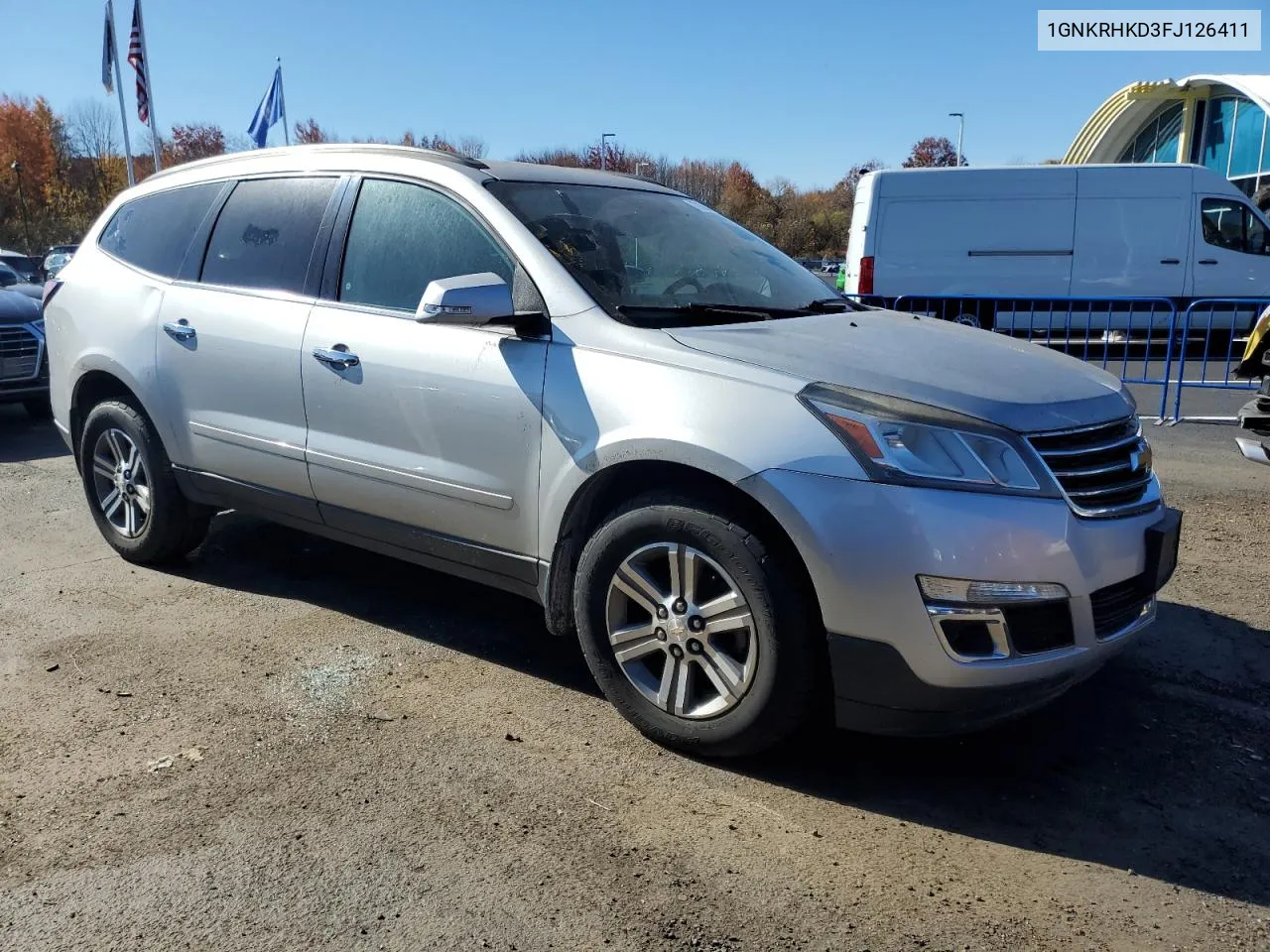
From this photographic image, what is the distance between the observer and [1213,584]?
472 centimetres

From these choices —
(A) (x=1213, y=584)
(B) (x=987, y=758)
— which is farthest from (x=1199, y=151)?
(B) (x=987, y=758)

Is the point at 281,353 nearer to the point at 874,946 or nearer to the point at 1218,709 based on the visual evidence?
the point at 874,946

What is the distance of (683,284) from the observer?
3.72m

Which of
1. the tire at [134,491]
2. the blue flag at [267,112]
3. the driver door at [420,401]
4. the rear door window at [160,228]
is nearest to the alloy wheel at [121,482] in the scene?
the tire at [134,491]

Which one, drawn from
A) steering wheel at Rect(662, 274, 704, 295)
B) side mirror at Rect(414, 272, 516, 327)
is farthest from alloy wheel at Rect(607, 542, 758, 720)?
steering wheel at Rect(662, 274, 704, 295)

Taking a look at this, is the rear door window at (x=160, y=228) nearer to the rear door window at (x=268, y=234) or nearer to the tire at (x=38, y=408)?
the rear door window at (x=268, y=234)

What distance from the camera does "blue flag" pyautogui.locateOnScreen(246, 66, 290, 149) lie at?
2672cm

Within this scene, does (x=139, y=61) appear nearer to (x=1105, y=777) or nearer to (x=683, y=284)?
(x=683, y=284)

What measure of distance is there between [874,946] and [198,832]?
1792 millimetres

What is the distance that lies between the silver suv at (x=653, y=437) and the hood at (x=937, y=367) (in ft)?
0.05

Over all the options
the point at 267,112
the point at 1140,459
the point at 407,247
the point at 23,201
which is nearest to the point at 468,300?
the point at 407,247

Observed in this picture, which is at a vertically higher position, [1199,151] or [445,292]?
[1199,151]

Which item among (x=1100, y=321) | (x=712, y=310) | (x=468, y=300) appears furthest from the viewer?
(x=1100, y=321)

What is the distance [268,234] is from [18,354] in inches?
242
